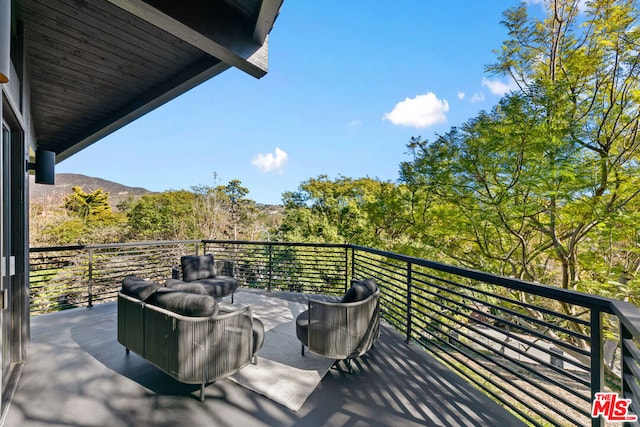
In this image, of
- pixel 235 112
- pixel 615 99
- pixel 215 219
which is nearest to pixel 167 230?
pixel 215 219

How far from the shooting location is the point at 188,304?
2.18m

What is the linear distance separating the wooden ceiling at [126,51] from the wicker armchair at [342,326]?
2327mm

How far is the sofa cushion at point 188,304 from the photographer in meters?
2.14

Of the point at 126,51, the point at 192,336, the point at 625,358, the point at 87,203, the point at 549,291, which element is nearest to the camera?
the point at 625,358

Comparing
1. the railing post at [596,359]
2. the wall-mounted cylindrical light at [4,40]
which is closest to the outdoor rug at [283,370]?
the railing post at [596,359]

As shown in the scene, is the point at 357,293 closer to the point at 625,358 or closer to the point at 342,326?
the point at 342,326

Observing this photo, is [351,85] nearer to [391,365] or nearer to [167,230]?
[167,230]

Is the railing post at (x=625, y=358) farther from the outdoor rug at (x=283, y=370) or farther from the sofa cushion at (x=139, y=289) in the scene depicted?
the sofa cushion at (x=139, y=289)

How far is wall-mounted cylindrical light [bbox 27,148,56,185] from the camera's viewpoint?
124 inches

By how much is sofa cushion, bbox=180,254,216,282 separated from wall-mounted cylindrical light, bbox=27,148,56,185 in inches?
76.3

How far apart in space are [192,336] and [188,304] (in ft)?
0.79

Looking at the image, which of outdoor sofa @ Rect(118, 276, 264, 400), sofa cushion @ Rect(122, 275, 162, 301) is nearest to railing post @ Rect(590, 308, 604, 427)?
outdoor sofa @ Rect(118, 276, 264, 400)

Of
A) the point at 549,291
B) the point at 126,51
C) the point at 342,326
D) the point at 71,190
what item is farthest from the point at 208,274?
the point at 71,190

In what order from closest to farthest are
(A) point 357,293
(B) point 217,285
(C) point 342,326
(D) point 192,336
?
(D) point 192,336, (C) point 342,326, (A) point 357,293, (B) point 217,285
